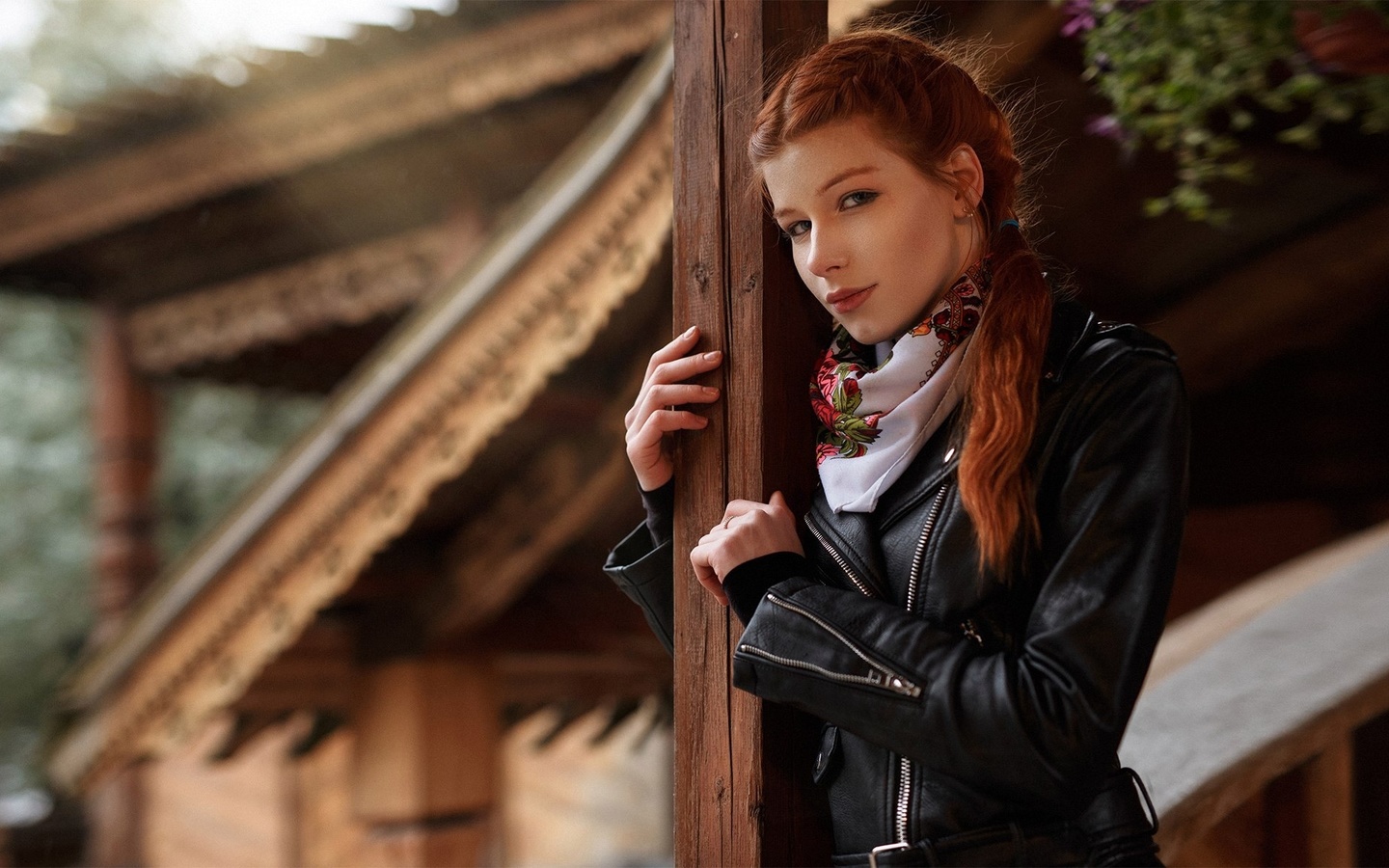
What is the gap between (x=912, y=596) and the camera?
1.24m

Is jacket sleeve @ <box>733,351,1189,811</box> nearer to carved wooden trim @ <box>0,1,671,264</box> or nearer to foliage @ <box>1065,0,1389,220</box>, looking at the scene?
foliage @ <box>1065,0,1389,220</box>

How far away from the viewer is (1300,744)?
6.68 ft

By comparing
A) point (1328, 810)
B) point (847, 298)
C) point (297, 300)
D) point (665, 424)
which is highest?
point (297, 300)

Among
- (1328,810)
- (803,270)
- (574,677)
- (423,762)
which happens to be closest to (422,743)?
(423,762)

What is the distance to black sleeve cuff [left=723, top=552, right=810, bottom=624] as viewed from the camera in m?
1.30

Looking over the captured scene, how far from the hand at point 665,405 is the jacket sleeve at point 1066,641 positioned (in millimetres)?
344

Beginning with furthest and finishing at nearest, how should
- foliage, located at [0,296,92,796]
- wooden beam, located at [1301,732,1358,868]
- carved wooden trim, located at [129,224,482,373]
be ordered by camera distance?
foliage, located at [0,296,92,796] < carved wooden trim, located at [129,224,482,373] < wooden beam, located at [1301,732,1358,868]

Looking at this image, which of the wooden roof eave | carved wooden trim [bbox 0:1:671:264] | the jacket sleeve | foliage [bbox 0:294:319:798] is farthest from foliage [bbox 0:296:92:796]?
the jacket sleeve

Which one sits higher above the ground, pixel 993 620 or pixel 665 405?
pixel 665 405

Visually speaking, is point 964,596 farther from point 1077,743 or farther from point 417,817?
point 417,817

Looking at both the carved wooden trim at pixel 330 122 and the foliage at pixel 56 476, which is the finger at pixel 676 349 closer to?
the carved wooden trim at pixel 330 122

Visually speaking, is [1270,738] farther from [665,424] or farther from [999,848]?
[665,424]

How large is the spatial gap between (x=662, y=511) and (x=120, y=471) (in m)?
5.06

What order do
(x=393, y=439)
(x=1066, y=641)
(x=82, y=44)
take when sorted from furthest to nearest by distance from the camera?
(x=82, y=44), (x=393, y=439), (x=1066, y=641)
